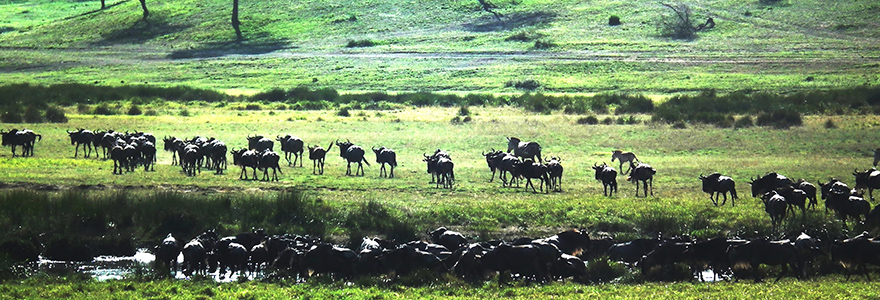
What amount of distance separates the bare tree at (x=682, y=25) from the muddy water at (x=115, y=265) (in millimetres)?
85414

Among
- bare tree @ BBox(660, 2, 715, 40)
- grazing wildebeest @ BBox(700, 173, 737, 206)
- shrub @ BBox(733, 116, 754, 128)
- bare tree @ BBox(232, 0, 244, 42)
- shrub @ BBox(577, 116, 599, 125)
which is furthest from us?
bare tree @ BBox(232, 0, 244, 42)

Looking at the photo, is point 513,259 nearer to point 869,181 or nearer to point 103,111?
point 869,181

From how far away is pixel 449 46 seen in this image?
102188 mm

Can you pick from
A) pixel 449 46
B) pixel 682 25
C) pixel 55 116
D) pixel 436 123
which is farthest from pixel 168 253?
pixel 682 25

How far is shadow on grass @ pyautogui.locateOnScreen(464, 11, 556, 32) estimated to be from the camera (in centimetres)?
11131

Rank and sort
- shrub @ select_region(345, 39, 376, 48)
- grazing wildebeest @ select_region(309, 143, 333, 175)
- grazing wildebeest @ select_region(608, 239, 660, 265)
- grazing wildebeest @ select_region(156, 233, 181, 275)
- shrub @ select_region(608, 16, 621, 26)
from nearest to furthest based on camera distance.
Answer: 1. grazing wildebeest @ select_region(156, 233, 181, 275)
2. grazing wildebeest @ select_region(608, 239, 660, 265)
3. grazing wildebeest @ select_region(309, 143, 333, 175)
4. shrub @ select_region(345, 39, 376, 48)
5. shrub @ select_region(608, 16, 621, 26)

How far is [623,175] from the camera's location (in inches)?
1428

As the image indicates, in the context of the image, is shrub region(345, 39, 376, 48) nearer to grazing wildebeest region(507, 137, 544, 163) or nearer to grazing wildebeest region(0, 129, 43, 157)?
grazing wildebeest region(507, 137, 544, 163)

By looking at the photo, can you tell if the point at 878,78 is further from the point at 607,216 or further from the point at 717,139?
the point at 607,216

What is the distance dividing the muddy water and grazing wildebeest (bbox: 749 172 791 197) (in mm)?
15860

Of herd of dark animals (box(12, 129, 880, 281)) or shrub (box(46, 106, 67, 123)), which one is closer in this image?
herd of dark animals (box(12, 129, 880, 281))

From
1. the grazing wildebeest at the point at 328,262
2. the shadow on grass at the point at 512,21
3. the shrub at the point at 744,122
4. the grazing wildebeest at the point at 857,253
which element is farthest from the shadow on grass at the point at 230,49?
the grazing wildebeest at the point at 857,253

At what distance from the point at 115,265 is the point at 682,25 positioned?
90493 mm

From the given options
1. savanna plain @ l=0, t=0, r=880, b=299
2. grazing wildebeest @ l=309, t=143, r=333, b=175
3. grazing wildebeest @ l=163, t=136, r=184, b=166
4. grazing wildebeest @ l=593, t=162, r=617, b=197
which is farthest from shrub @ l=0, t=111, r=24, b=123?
grazing wildebeest @ l=593, t=162, r=617, b=197
